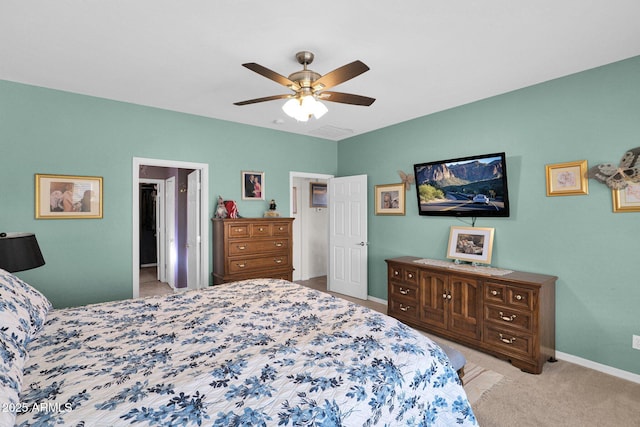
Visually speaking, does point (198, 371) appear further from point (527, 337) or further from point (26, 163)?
point (26, 163)

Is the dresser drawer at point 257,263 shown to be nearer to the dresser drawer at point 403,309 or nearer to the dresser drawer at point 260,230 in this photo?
the dresser drawer at point 260,230

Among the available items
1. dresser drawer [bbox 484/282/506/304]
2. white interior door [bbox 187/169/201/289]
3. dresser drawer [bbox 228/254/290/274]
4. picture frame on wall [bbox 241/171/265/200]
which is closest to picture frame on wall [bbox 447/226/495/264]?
dresser drawer [bbox 484/282/506/304]

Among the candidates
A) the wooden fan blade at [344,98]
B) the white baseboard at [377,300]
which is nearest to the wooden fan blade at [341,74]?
the wooden fan blade at [344,98]

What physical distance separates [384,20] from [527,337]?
9.62 ft

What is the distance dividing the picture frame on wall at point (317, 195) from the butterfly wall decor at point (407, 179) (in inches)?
95.3

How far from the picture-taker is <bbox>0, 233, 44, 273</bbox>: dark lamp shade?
2.07m

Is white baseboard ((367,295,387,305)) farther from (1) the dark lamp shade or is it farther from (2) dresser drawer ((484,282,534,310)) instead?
(1) the dark lamp shade

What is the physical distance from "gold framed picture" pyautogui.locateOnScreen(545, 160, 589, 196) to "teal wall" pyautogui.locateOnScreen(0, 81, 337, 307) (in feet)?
12.6

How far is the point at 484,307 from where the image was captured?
319cm

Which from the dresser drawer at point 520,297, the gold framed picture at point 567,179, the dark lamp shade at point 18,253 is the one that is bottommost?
the dresser drawer at point 520,297

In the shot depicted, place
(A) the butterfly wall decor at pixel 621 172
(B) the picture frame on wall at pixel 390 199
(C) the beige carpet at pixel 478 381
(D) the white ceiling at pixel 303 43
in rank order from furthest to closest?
(B) the picture frame on wall at pixel 390 199 < (A) the butterfly wall decor at pixel 621 172 < (C) the beige carpet at pixel 478 381 < (D) the white ceiling at pixel 303 43

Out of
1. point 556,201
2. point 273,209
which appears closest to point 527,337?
point 556,201

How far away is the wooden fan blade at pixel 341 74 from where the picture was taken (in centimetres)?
203

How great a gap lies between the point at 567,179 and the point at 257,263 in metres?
3.60
